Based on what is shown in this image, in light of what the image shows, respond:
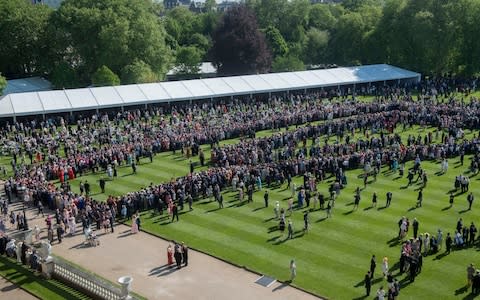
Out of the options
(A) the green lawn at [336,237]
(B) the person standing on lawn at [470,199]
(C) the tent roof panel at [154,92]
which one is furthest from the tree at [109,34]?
(B) the person standing on lawn at [470,199]

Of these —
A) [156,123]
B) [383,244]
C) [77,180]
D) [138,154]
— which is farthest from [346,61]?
[383,244]

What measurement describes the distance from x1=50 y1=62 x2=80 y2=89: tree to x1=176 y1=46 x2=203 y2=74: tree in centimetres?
2486

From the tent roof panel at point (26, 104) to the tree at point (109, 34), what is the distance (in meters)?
16.5

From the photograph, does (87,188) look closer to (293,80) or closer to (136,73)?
(136,73)

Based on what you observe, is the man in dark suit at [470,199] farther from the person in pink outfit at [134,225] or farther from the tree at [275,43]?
the tree at [275,43]

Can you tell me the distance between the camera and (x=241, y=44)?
90.5 meters

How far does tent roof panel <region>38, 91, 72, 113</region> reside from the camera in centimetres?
5891

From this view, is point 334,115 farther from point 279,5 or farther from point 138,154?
point 279,5

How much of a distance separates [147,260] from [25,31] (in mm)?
63100

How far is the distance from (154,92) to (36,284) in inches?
1644

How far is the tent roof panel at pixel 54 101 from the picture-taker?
5891 cm

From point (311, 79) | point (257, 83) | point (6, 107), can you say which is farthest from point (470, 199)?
point (6, 107)

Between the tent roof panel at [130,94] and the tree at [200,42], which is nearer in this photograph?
the tent roof panel at [130,94]

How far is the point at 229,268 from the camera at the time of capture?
2647 centimetres
